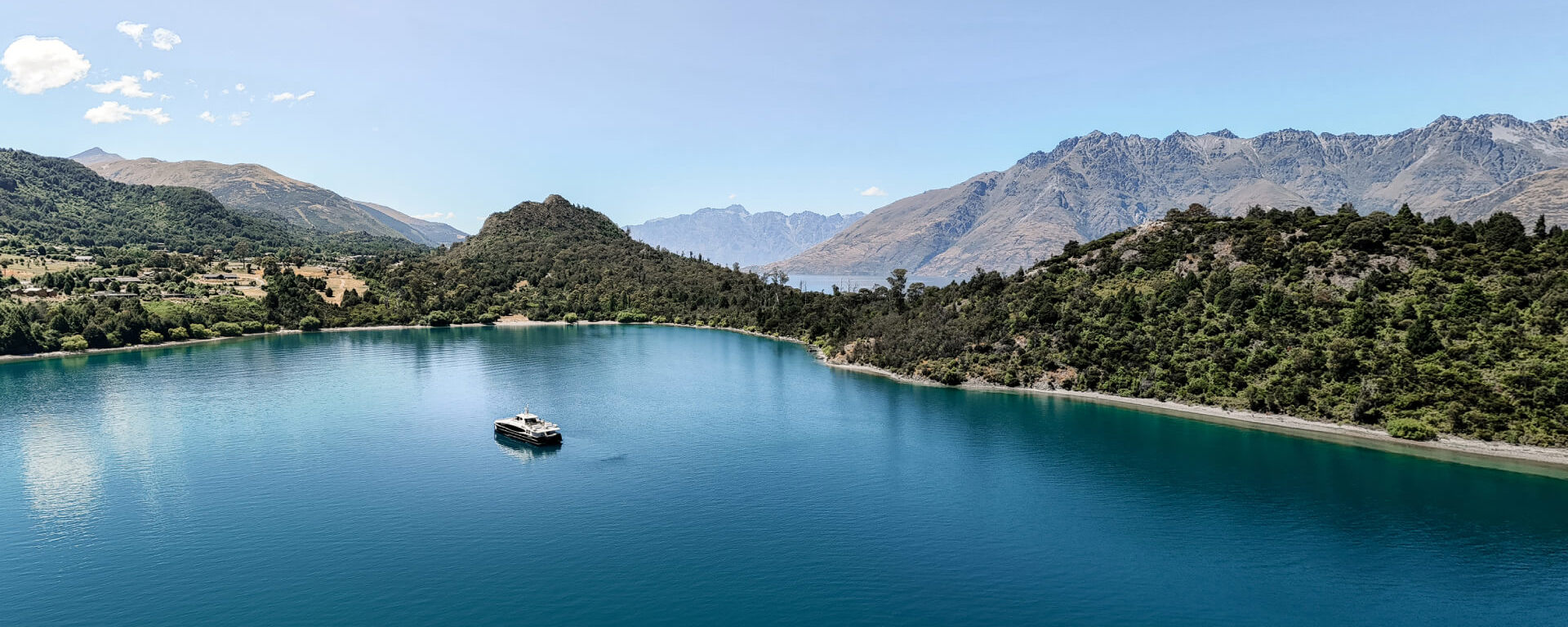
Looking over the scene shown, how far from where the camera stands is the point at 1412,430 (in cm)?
8738

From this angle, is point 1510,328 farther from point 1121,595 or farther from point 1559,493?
point 1121,595

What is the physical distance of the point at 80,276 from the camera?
19962cm

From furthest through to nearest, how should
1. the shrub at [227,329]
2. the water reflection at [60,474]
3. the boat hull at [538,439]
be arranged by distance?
the shrub at [227,329]
the boat hull at [538,439]
the water reflection at [60,474]

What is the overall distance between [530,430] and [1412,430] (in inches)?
3994

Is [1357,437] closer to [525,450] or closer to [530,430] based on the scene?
[530,430]

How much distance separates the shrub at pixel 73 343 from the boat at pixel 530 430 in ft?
420

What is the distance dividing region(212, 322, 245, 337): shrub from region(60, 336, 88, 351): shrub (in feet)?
99.5

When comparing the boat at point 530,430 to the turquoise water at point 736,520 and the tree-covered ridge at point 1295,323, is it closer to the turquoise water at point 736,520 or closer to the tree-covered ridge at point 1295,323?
the turquoise water at point 736,520

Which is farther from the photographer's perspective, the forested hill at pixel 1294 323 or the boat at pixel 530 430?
the forested hill at pixel 1294 323

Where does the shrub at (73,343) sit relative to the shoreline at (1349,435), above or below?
above

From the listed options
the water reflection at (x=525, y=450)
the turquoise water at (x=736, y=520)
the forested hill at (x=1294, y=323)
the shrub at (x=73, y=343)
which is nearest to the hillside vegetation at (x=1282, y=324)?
the forested hill at (x=1294, y=323)

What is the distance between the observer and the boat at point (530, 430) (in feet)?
281

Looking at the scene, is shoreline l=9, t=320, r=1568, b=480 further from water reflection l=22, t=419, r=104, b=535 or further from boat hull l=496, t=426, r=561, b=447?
water reflection l=22, t=419, r=104, b=535

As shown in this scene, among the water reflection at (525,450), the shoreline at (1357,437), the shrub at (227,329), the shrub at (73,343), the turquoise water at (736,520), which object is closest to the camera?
the turquoise water at (736,520)
